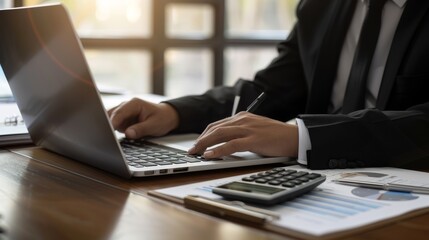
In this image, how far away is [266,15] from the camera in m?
3.62

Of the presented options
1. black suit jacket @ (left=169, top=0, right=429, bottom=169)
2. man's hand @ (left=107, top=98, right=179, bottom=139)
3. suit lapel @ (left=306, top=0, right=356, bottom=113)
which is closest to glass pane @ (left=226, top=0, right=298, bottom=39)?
black suit jacket @ (left=169, top=0, right=429, bottom=169)

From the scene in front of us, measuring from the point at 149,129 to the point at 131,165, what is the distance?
28cm

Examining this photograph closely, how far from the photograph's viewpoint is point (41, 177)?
947mm

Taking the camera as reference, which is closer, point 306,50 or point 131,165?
point 131,165

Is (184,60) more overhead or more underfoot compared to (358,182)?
more underfoot

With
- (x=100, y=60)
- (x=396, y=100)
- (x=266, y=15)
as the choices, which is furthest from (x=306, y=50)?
(x=266, y=15)

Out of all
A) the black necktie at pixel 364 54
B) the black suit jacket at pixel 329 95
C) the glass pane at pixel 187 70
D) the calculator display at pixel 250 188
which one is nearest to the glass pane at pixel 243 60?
the glass pane at pixel 187 70

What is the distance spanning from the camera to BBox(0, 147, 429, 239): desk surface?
2.19ft

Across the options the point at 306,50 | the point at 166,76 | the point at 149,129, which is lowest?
the point at 166,76

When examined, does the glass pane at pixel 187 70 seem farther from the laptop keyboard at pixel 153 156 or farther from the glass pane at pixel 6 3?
the laptop keyboard at pixel 153 156

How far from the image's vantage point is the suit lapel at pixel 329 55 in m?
1.57

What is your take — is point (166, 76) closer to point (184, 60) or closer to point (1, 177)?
point (184, 60)

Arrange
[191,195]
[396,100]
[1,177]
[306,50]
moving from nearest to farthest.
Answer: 1. [191,195]
2. [1,177]
3. [396,100]
4. [306,50]

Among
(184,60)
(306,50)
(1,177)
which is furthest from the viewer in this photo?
(184,60)
